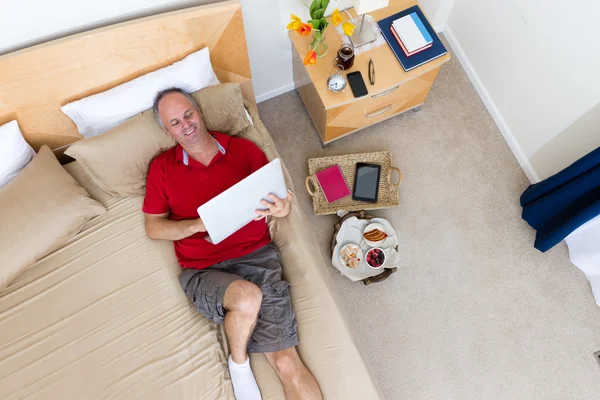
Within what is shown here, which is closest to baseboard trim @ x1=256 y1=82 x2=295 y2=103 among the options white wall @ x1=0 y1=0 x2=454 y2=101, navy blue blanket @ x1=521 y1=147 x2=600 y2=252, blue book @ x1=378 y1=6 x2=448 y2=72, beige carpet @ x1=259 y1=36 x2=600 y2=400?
beige carpet @ x1=259 y1=36 x2=600 y2=400

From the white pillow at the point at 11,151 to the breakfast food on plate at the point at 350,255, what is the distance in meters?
1.45

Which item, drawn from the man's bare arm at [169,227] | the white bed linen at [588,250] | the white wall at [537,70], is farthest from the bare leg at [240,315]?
the white wall at [537,70]

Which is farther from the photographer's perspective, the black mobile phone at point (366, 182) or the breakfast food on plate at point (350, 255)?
the black mobile phone at point (366, 182)

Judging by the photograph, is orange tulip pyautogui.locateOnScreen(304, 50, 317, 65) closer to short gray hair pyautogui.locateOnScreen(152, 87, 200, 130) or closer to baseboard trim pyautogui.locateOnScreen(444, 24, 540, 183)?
short gray hair pyautogui.locateOnScreen(152, 87, 200, 130)

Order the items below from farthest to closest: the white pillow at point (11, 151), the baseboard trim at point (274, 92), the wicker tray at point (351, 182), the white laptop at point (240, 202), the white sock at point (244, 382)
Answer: the baseboard trim at point (274, 92), the wicker tray at point (351, 182), the white pillow at point (11, 151), the white sock at point (244, 382), the white laptop at point (240, 202)

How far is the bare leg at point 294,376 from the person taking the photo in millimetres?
1539

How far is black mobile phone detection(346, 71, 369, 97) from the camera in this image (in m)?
1.93

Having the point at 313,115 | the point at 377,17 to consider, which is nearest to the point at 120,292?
the point at 313,115

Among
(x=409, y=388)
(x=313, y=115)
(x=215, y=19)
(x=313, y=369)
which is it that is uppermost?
(x=215, y=19)

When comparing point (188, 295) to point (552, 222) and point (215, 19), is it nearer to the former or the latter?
point (215, 19)

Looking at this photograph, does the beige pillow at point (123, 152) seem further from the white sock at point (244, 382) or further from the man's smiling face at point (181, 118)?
the white sock at point (244, 382)

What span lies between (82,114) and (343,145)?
133cm

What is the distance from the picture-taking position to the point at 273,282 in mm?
1702

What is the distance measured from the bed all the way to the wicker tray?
38cm
